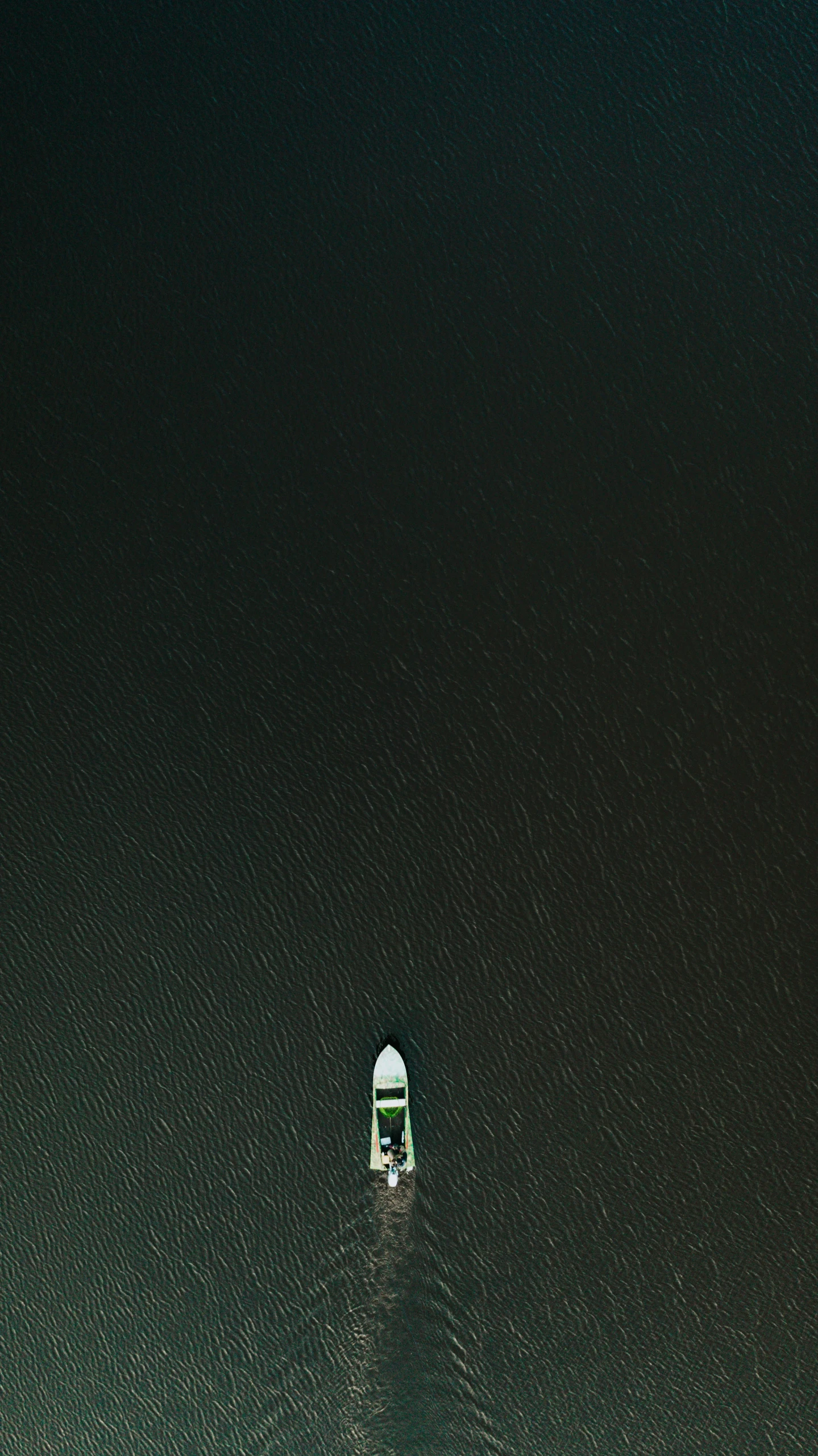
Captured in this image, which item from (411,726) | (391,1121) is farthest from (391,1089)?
(411,726)

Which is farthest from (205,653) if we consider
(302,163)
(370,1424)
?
(370,1424)

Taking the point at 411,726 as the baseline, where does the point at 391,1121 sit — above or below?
below

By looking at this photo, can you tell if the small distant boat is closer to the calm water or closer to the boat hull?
the boat hull

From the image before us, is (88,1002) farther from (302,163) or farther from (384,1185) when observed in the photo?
(302,163)

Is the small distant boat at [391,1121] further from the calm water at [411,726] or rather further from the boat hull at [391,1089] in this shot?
the calm water at [411,726]

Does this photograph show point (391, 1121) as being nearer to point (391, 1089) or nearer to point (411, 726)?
point (391, 1089)

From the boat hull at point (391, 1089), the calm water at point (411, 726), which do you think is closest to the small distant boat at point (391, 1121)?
the boat hull at point (391, 1089)
